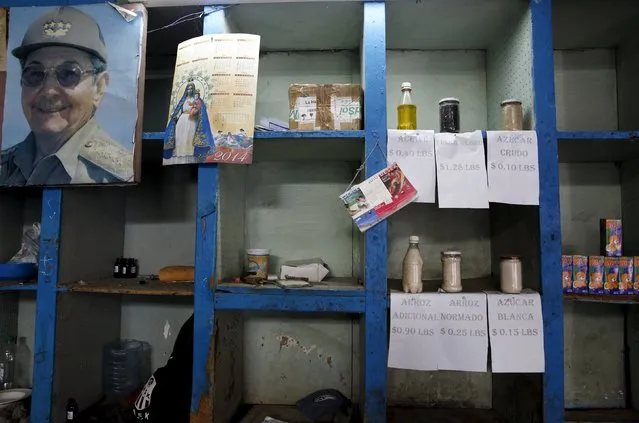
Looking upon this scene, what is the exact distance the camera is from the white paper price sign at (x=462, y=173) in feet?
4.16

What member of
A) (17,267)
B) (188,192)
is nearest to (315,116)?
(188,192)

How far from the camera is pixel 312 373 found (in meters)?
1.72

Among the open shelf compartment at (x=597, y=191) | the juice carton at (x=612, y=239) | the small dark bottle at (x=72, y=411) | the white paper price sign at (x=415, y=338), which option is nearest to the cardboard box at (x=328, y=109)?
the white paper price sign at (x=415, y=338)

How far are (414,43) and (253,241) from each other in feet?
3.89

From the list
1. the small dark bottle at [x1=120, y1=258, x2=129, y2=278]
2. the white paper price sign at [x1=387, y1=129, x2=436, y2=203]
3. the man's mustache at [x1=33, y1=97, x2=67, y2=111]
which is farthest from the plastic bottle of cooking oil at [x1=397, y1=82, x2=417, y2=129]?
the small dark bottle at [x1=120, y1=258, x2=129, y2=278]

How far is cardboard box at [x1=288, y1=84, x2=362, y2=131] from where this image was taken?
135 centimetres

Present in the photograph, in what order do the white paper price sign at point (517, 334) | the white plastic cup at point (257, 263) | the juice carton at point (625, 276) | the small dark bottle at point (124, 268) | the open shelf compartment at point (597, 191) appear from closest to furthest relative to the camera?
the white paper price sign at point (517, 334)
the juice carton at point (625, 276)
the white plastic cup at point (257, 263)
the open shelf compartment at point (597, 191)
the small dark bottle at point (124, 268)

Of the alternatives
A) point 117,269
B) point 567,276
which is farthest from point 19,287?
point 567,276

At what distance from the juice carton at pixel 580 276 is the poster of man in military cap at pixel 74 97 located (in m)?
1.61

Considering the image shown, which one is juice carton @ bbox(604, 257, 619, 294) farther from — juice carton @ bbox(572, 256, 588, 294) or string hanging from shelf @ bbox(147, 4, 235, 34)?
string hanging from shelf @ bbox(147, 4, 235, 34)

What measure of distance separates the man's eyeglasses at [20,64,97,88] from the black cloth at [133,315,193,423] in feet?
3.55

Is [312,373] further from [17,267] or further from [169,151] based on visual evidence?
[17,267]

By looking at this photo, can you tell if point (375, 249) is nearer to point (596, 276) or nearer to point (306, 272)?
point (306, 272)

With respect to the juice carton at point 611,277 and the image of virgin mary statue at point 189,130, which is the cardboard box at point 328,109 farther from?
the juice carton at point 611,277
